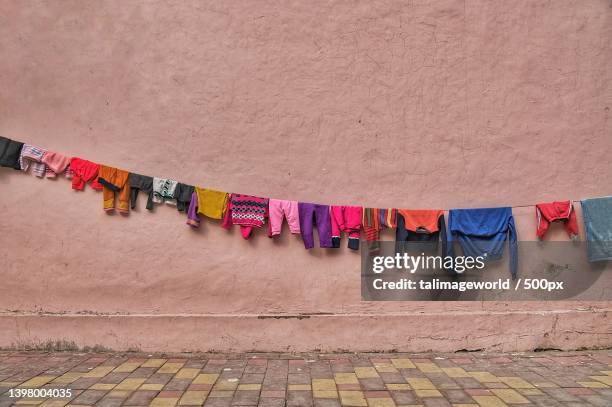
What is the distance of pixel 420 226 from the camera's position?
533 cm

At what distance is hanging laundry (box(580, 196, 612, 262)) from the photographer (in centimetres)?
542

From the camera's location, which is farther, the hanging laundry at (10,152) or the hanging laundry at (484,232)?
the hanging laundry at (484,232)

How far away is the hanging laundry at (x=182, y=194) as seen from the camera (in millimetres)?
5255

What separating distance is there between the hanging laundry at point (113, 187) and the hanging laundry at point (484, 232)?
378 cm

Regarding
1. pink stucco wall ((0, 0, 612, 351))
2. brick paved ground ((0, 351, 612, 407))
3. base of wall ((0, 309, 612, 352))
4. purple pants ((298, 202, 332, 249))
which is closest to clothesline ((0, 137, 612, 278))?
purple pants ((298, 202, 332, 249))

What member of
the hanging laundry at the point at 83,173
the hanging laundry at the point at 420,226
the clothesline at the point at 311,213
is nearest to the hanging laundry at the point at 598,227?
the clothesline at the point at 311,213

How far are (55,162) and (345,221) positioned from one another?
A: 3.41 meters

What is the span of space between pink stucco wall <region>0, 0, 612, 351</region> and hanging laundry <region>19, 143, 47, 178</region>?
5.2 inches

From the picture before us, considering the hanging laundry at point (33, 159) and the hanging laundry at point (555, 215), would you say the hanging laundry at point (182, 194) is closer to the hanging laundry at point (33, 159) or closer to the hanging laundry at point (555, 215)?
the hanging laundry at point (33, 159)

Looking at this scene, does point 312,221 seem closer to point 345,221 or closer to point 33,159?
point 345,221

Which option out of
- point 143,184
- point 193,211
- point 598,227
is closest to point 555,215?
point 598,227

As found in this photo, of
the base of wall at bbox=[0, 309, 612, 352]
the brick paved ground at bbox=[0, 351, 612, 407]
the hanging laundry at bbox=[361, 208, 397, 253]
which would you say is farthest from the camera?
the hanging laundry at bbox=[361, 208, 397, 253]

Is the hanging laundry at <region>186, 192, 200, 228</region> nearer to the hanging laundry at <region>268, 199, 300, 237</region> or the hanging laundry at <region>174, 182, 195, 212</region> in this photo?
the hanging laundry at <region>174, 182, 195, 212</region>

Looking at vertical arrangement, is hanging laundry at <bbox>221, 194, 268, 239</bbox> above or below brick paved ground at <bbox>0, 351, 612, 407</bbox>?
above
